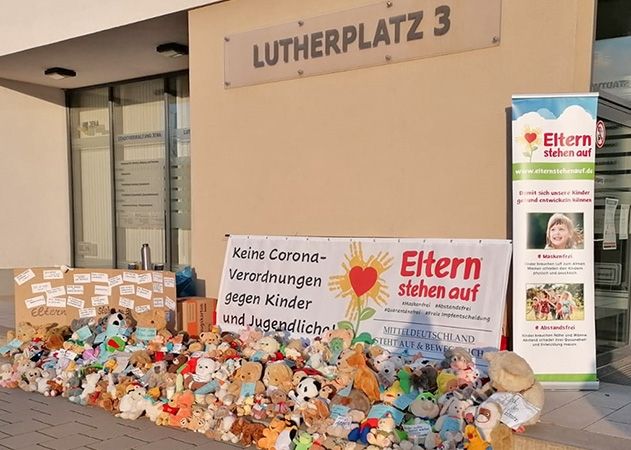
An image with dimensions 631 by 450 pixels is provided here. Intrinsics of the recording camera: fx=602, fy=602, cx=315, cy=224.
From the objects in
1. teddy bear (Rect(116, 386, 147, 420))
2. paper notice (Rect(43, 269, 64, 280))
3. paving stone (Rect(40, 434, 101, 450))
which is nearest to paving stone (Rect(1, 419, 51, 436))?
paving stone (Rect(40, 434, 101, 450))

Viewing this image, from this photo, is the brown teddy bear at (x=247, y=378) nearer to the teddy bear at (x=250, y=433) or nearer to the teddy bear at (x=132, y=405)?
the teddy bear at (x=250, y=433)

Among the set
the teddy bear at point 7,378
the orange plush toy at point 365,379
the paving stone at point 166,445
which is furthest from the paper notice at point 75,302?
the orange plush toy at point 365,379

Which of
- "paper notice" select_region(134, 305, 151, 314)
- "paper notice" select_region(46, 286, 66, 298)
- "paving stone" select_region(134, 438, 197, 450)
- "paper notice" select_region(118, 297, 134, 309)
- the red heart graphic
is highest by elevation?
the red heart graphic

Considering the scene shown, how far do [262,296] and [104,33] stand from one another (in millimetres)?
4021

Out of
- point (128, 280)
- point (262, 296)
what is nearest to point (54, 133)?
point (128, 280)

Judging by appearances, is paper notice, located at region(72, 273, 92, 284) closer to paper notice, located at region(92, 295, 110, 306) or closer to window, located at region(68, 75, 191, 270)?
paper notice, located at region(92, 295, 110, 306)

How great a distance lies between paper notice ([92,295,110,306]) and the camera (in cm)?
642

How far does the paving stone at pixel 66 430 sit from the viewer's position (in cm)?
458

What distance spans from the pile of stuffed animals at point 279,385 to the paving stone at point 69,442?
1.46ft

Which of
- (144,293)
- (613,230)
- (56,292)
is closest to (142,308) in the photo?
(144,293)

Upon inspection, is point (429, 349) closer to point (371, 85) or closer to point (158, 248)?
point (371, 85)

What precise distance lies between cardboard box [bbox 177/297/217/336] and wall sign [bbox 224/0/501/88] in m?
2.46

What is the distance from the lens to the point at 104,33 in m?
7.55

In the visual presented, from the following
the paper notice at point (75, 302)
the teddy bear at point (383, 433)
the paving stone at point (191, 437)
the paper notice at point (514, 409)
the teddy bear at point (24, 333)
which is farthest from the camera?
the paper notice at point (75, 302)
